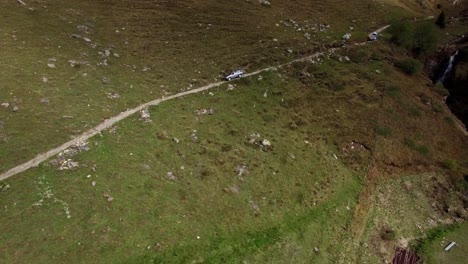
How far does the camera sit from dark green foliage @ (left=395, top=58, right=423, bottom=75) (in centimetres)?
6700

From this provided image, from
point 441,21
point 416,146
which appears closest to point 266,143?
point 416,146

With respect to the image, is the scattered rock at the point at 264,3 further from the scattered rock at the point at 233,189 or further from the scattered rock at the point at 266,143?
the scattered rock at the point at 233,189

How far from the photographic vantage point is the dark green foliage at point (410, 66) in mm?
67000

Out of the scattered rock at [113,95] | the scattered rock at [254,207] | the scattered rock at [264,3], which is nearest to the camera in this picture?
the scattered rock at [254,207]

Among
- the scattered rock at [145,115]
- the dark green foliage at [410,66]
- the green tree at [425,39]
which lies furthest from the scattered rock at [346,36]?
the scattered rock at [145,115]

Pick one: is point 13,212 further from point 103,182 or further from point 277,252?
point 277,252

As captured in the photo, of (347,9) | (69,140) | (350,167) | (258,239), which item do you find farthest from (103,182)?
(347,9)

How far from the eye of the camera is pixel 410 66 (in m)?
66.9

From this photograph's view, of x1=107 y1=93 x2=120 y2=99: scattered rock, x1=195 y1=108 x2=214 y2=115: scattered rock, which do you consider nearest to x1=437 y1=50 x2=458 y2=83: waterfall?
x1=195 y1=108 x2=214 y2=115: scattered rock

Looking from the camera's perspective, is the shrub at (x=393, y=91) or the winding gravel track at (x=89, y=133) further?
the shrub at (x=393, y=91)

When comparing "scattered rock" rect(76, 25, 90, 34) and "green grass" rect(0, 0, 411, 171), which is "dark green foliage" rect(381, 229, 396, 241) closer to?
"green grass" rect(0, 0, 411, 171)

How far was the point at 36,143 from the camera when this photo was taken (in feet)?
120

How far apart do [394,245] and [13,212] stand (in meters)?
35.0

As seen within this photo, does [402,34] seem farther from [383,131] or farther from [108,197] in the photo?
[108,197]
